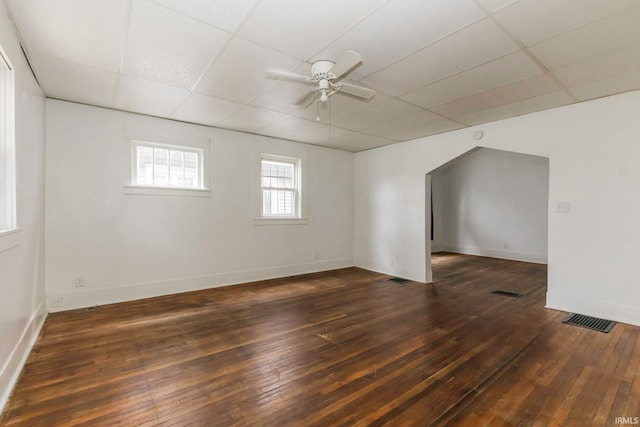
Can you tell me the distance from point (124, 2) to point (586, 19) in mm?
3042

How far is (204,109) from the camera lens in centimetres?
380

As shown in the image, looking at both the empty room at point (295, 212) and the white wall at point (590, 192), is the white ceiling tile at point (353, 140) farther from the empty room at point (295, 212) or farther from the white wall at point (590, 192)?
the white wall at point (590, 192)

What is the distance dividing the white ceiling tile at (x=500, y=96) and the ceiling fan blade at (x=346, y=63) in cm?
179

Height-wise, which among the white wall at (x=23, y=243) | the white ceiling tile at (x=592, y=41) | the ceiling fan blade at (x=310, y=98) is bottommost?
the white wall at (x=23, y=243)

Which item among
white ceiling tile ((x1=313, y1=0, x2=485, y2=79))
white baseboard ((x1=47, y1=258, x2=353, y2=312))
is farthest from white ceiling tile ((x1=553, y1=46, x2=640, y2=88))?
white baseboard ((x1=47, y1=258, x2=353, y2=312))

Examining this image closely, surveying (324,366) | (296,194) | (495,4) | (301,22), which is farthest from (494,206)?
(301,22)

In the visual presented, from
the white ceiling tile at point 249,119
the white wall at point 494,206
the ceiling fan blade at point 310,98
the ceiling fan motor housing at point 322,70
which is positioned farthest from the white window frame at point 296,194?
the white wall at point 494,206

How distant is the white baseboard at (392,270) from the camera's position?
17.0 ft

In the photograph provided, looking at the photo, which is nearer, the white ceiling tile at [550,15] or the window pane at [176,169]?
the white ceiling tile at [550,15]

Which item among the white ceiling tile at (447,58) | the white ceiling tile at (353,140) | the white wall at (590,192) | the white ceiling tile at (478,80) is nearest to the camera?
the white ceiling tile at (447,58)

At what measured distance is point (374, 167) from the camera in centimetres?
604

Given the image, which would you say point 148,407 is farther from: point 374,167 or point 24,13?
point 374,167

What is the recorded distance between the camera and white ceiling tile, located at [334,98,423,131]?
11.6 feet

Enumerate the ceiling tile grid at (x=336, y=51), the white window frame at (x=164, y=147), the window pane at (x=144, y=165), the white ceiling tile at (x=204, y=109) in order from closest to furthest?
1. the ceiling tile grid at (x=336, y=51)
2. the white ceiling tile at (x=204, y=109)
3. the white window frame at (x=164, y=147)
4. the window pane at (x=144, y=165)
